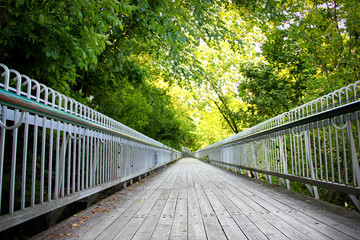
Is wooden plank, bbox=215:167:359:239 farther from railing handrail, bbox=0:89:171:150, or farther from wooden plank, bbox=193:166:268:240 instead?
railing handrail, bbox=0:89:171:150

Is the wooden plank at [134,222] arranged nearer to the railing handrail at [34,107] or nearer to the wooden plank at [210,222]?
the wooden plank at [210,222]

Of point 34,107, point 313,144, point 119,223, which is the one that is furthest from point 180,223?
point 313,144

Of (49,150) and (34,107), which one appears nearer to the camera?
(34,107)

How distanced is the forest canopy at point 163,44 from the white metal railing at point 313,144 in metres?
2.38

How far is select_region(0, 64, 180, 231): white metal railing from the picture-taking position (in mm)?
1967

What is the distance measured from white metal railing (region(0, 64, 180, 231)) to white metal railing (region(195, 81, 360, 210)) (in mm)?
3009

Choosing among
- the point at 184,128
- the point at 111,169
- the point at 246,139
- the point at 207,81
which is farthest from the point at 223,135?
the point at 111,169

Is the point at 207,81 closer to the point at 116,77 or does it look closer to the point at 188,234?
the point at 116,77

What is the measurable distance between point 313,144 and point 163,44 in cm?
535

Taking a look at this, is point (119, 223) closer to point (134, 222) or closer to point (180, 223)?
point (134, 222)

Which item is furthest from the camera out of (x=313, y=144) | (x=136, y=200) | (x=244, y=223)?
(x=313, y=144)

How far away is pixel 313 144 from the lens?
441 centimetres

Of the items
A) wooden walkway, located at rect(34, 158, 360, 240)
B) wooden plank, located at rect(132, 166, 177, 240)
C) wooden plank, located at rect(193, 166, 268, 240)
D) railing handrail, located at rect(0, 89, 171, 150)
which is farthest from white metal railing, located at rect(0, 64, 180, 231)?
wooden plank, located at rect(193, 166, 268, 240)

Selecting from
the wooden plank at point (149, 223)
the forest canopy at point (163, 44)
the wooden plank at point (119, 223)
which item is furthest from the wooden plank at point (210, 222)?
the forest canopy at point (163, 44)
